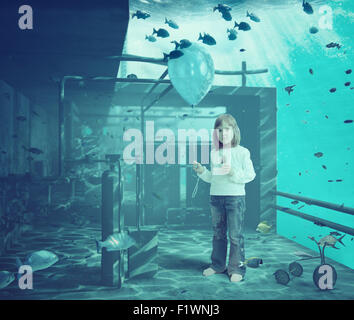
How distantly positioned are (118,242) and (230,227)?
5.66 ft

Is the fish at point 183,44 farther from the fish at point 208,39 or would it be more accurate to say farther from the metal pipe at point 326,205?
the metal pipe at point 326,205

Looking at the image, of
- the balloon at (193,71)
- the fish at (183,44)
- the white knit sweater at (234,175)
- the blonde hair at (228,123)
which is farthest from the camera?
Result: the fish at (183,44)

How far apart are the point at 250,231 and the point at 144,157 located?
4.15 meters

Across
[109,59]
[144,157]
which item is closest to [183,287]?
[109,59]

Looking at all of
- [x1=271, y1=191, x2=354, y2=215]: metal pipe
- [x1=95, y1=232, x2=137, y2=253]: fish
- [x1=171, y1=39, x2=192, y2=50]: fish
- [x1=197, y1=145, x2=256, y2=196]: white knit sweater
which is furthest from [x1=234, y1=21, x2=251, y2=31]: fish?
[x1=95, y1=232, x2=137, y2=253]: fish

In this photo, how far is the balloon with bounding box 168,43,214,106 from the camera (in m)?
5.27

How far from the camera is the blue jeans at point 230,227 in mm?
4832

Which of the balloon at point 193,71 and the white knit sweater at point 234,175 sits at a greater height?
the balloon at point 193,71

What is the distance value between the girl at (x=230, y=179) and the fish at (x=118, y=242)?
1.39 m

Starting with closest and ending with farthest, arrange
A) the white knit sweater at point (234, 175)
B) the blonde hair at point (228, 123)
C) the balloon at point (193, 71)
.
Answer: the white knit sweater at point (234, 175) < the blonde hair at point (228, 123) < the balloon at point (193, 71)

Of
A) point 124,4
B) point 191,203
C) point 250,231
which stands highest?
point 124,4

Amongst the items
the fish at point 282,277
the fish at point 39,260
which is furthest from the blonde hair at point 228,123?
the fish at point 39,260

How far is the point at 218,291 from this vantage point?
4676 millimetres
